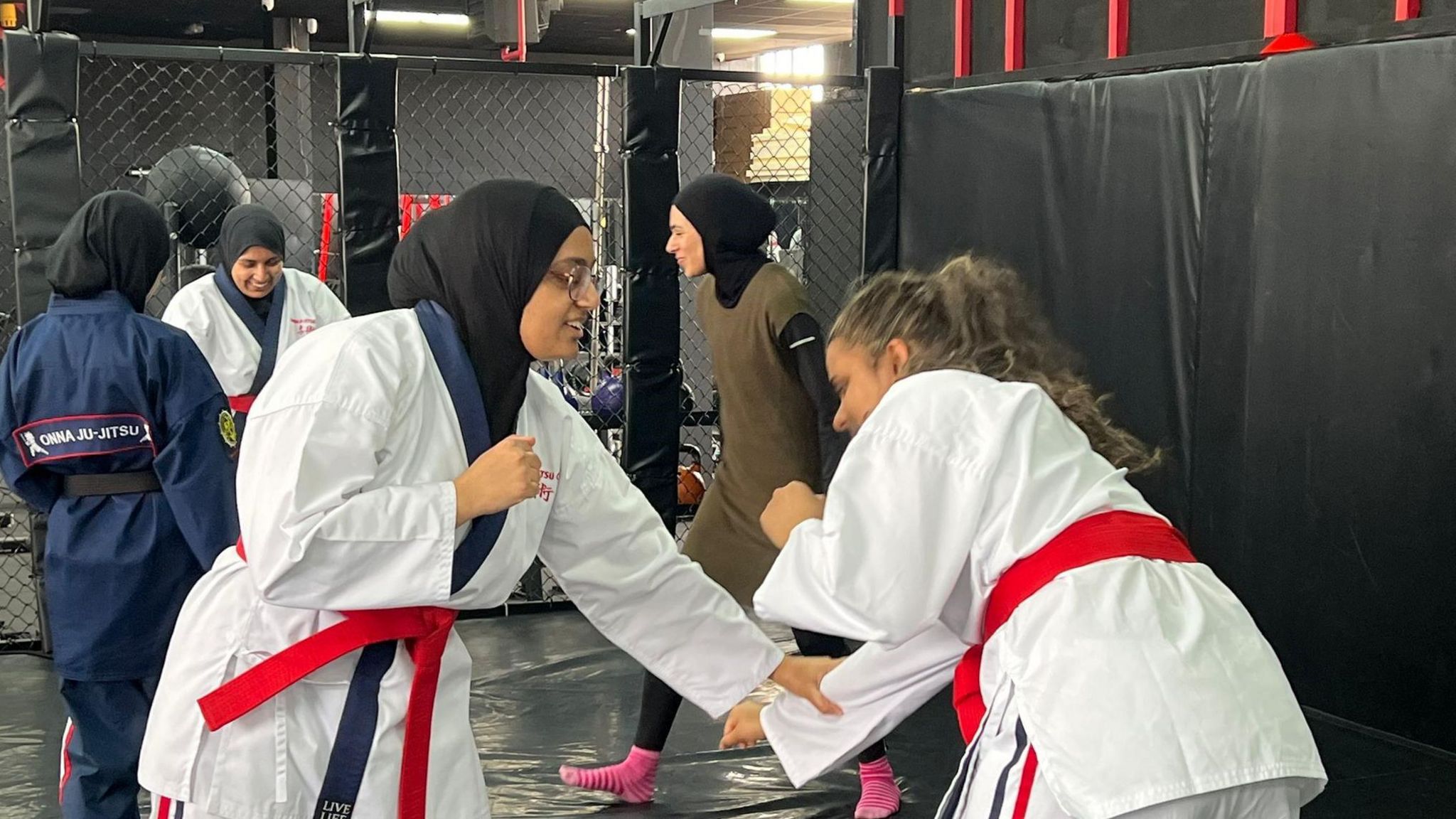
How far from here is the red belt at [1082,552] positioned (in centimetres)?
154

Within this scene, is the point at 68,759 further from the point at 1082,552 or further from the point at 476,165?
the point at 476,165

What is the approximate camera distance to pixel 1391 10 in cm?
386

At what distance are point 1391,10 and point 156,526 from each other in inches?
133

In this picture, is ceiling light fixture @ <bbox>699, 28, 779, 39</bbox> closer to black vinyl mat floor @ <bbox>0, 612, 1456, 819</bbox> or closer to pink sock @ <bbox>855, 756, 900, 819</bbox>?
black vinyl mat floor @ <bbox>0, 612, 1456, 819</bbox>

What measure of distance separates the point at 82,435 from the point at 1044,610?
2.14 metres

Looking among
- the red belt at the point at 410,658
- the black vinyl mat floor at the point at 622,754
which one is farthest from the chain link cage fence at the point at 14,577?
the red belt at the point at 410,658

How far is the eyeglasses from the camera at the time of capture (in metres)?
1.93

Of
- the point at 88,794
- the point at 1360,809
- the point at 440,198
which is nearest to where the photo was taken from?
the point at 88,794

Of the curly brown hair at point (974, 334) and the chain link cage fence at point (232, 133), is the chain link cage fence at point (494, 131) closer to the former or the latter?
the chain link cage fence at point (232, 133)

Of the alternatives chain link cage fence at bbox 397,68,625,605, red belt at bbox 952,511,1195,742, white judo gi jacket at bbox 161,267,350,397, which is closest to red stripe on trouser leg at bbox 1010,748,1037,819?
red belt at bbox 952,511,1195,742

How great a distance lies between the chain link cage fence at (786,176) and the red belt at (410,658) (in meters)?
1.80

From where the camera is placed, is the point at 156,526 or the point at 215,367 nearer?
the point at 156,526

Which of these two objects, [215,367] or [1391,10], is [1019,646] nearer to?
[1391,10]

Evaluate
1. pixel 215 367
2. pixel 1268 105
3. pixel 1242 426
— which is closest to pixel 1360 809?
pixel 1242 426
